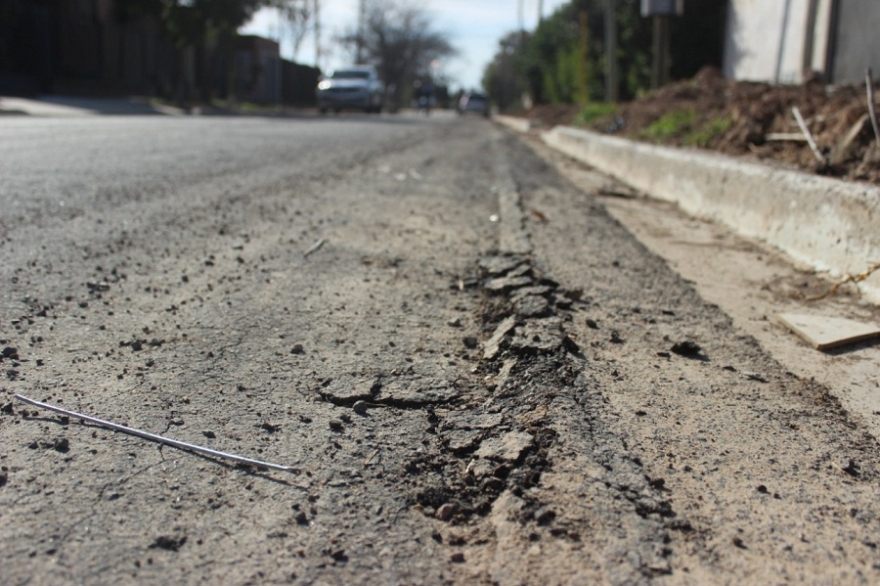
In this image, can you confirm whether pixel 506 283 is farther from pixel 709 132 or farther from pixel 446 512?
pixel 709 132

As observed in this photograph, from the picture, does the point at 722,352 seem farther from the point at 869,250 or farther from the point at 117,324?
the point at 117,324

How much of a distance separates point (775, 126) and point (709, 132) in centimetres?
107

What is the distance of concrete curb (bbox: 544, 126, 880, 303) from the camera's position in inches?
144

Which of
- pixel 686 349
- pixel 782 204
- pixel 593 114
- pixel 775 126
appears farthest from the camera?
pixel 593 114

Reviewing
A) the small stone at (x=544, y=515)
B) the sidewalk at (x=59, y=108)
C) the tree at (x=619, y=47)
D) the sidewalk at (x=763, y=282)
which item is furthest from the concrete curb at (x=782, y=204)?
the sidewalk at (x=59, y=108)

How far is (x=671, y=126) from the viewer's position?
30.3ft

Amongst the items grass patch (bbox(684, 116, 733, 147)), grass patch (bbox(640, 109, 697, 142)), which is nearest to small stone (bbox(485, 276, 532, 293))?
grass patch (bbox(684, 116, 733, 147))

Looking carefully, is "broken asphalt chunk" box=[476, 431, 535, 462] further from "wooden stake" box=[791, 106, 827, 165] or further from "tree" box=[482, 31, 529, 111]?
"tree" box=[482, 31, 529, 111]

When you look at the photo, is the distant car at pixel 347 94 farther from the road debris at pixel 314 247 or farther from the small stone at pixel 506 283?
the small stone at pixel 506 283

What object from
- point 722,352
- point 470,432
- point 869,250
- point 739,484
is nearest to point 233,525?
point 470,432

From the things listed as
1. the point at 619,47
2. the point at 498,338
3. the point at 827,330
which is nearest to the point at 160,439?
the point at 498,338

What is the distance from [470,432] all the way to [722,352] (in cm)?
120

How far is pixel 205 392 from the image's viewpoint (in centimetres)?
222

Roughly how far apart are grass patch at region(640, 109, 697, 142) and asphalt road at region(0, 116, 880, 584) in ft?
17.1
